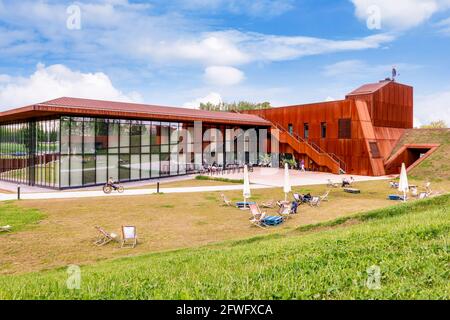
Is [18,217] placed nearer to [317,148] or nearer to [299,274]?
[299,274]

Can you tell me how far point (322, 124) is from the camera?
39.2m

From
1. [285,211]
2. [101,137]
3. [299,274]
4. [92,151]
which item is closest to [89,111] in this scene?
[101,137]

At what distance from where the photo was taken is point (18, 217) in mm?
14883

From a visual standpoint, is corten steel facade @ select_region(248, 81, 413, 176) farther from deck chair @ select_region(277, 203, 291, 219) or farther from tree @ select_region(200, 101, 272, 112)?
tree @ select_region(200, 101, 272, 112)

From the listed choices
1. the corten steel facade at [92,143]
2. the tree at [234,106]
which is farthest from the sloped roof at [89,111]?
the tree at [234,106]

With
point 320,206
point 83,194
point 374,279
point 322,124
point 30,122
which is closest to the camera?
point 374,279

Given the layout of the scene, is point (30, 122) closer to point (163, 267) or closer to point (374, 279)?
point (163, 267)

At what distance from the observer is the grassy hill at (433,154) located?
103 ft

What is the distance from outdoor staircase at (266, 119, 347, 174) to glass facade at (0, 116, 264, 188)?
11.1m

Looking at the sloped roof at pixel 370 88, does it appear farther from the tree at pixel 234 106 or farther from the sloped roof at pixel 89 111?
the tree at pixel 234 106

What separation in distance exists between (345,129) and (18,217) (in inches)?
1242

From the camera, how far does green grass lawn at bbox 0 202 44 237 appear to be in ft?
44.8

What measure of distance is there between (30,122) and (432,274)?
30290 mm
